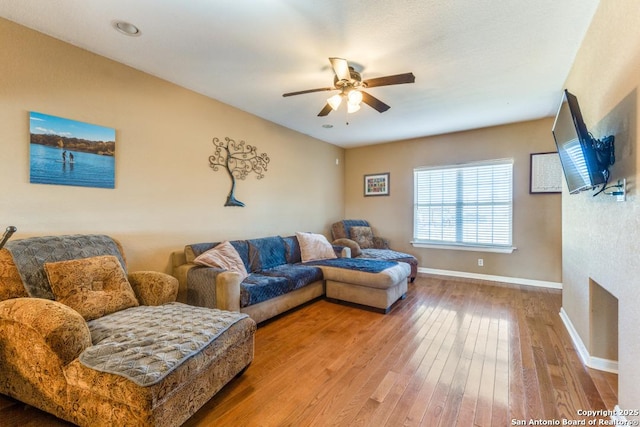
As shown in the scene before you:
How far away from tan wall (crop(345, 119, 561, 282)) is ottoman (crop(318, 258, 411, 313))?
191 centimetres

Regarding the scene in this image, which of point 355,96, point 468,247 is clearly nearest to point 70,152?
point 355,96

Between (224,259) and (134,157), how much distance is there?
1.38 meters

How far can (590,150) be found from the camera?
1.69 meters

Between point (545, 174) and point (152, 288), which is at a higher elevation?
point (545, 174)

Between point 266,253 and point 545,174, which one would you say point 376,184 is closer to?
point 545,174

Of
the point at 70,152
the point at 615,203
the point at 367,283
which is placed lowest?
the point at 367,283

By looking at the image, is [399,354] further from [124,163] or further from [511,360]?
[124,163]

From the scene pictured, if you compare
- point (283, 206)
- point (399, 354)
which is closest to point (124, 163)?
point (283, 206)

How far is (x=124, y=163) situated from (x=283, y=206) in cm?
236

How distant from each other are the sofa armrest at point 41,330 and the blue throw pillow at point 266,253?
6.65 feet

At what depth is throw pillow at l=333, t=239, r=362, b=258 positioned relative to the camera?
4754mm

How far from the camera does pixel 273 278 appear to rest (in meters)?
3.09

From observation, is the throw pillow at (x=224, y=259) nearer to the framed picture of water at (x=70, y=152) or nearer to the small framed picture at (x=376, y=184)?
the framed picture of water at (x=70, y=152)

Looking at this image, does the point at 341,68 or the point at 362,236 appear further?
the point at 362,236
